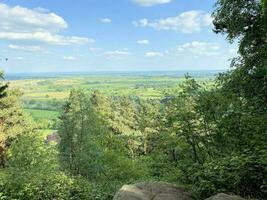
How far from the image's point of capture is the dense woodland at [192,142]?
1109cm

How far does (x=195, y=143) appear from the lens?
16.6 metres

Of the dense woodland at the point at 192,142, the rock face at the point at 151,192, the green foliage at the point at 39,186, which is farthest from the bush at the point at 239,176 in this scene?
the green foliage at the point at 39,186

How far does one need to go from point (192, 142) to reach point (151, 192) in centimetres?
475

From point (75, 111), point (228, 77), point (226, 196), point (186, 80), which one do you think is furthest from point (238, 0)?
point (75, 111)

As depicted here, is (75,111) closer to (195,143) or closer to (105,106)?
(195,143)

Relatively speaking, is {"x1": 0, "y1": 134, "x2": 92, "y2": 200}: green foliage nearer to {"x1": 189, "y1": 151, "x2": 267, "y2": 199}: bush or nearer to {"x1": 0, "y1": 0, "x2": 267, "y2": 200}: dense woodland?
{"x1": 0, "y1": 0, "x2": 267, "y2": 200}: dense woodland

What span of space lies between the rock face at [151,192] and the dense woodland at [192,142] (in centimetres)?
60

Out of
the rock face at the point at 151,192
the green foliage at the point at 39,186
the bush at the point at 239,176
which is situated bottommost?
the green foliage at the point at 39,186

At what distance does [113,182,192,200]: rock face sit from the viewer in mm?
11969

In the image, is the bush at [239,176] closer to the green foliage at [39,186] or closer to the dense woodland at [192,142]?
the dense woodland at [192,142]

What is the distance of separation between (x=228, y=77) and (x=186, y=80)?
5202mm

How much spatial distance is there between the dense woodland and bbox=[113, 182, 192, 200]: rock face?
60 cm

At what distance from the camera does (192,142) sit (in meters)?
16.6

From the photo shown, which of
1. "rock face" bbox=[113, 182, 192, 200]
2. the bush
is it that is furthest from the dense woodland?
"rock face" bbox=[113, 182, 192, 200]
